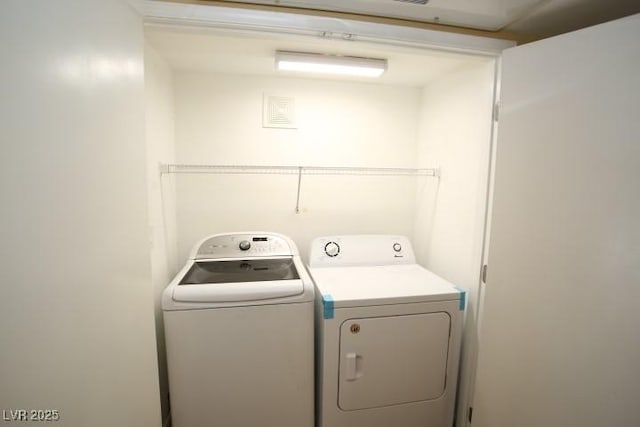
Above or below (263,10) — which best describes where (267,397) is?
below

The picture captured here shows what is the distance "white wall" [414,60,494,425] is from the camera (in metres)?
1.57

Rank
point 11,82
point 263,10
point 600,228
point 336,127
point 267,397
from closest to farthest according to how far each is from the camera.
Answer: point 11,82 → point 600,228 → point 263,10 → point 267,397 → point 336,127

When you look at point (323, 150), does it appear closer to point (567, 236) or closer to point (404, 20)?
point (404, 20)

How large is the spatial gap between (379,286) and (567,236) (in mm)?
901

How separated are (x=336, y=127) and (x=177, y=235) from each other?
1.47m

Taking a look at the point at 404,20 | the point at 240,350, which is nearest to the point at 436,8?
the point at 404,20

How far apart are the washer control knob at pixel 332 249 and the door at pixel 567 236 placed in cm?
95

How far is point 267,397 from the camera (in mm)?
1500

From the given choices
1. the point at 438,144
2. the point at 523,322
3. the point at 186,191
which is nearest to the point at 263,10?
the point at 186,191

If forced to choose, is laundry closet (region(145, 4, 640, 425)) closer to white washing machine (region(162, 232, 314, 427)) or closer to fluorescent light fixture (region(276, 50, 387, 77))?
fluorescent light fixture (region(276, 50, 387, 77))

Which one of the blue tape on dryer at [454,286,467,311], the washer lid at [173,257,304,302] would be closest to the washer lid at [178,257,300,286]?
the washer lid at [173,257,304,302]

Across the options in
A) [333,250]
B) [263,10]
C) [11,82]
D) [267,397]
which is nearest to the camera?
[11,82]

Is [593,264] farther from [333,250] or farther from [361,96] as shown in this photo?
[361,96]

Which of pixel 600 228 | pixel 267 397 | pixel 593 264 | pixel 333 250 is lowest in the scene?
pixel 267 397
